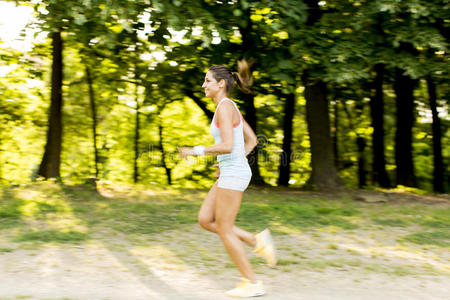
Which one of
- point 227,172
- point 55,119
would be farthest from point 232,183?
point 55,119

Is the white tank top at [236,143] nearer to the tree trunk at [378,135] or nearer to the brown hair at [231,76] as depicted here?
the brown hair at [231,76]

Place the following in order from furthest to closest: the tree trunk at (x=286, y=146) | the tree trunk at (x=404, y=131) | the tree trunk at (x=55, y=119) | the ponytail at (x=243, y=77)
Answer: the tree trunk at (x=286, y=146) < the tree trunk at (x=404, y=131) < the tree trunk at (x=55, y=119) < the ponytail at (x=243, y=77)

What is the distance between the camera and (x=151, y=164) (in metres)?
22.5

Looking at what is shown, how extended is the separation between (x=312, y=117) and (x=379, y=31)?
2.72 metres

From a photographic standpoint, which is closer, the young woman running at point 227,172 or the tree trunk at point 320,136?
the young woman running at point 227,172

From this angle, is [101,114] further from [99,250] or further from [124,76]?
[99,250]

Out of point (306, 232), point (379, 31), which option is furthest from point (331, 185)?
point (306, 232)

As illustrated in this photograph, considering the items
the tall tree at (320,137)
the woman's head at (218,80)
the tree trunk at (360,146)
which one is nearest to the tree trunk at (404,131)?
the tall tree at (320,137)

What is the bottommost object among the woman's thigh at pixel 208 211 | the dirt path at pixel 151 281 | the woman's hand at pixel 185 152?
the dirt path at pixel 151 281

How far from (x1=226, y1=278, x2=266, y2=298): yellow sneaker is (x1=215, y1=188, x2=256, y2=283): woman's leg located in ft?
0.14

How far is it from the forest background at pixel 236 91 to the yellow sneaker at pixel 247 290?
2.22 m

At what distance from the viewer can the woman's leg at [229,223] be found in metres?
4.75

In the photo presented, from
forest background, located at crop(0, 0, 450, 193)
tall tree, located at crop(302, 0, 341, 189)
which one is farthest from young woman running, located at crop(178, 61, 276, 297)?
tall tree, located at crop(302, 0, 341, 189)

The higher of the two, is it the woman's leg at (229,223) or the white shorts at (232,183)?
the white shorts at (232,183)
